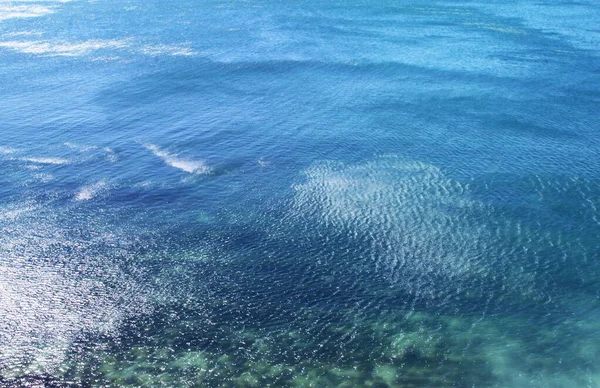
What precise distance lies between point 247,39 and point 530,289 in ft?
449

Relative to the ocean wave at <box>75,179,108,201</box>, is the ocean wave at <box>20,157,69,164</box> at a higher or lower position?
higher

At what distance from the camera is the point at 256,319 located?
72125mm

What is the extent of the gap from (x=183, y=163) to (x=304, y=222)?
109 feet

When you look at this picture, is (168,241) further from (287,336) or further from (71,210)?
(287,336)

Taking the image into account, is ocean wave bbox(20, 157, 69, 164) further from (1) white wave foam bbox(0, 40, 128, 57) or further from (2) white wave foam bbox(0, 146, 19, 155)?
(1) white wave foam bbox(0, 40, 128, 57)

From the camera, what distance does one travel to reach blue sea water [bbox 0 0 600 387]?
66750 millimetres

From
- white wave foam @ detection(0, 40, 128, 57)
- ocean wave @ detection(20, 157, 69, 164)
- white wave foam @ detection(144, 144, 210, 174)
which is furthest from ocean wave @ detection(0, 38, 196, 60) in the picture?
white wave foam @ detection(144, 144, 210, 174)

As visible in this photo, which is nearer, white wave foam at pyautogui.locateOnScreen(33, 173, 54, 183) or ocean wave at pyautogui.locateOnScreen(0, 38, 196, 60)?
white wave foam at pyautogui.locateOnScreen(33, 173, 54, 183)

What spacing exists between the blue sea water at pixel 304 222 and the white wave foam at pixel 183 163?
1.51 feet

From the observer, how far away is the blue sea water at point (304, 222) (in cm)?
6675

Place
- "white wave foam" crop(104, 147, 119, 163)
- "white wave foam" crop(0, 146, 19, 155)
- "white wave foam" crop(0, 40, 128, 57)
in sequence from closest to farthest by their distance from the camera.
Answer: "white wave foam" crop(104, 147, 119, 163), "white wave foam" crop(0, 146, 19, 155), "white wave foam" crop(0, 40, 128, 57)

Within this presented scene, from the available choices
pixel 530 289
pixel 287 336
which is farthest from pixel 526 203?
pixel 287 336

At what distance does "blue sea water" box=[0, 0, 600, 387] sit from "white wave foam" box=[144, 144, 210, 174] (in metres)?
0.46

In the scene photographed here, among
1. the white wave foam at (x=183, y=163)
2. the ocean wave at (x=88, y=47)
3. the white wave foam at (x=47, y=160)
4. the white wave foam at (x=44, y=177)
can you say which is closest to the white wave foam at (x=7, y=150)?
the white wave foam at (x=47, y=160)
